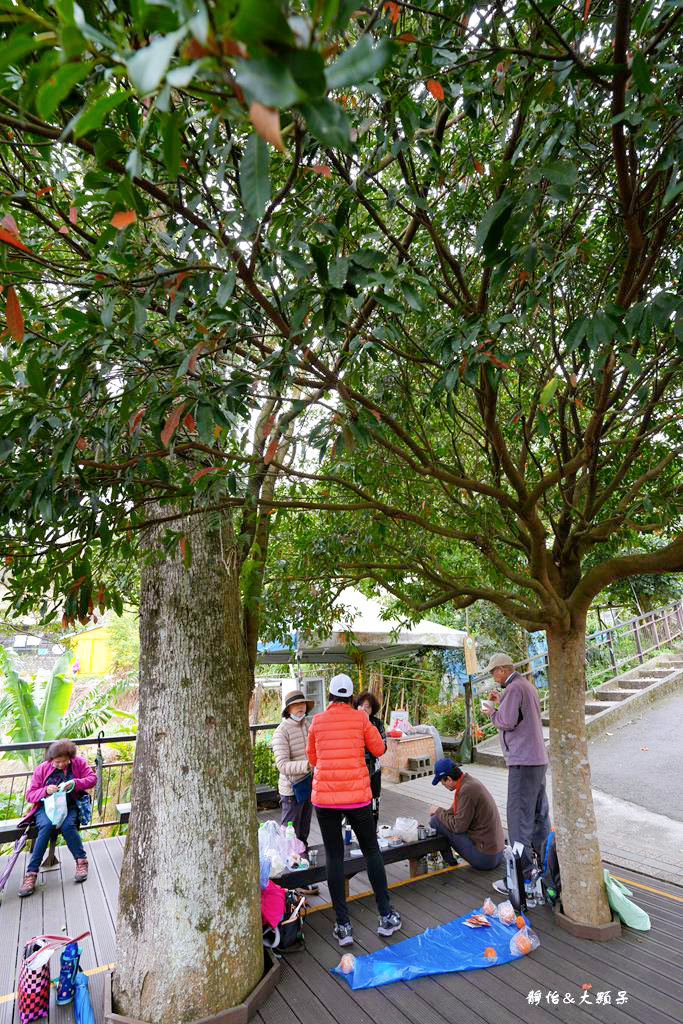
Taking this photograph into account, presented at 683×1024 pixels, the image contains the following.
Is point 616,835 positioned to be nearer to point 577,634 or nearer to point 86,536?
point 577,634

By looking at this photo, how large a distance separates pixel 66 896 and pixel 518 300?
228 inches

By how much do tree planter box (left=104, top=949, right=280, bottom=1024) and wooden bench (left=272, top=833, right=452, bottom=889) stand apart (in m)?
0.68

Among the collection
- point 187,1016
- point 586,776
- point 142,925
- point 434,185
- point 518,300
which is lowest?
point 187,1016

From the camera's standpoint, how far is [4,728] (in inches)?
405

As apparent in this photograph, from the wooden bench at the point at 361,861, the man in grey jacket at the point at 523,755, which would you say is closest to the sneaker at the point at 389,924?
the wooden bench at the point at 361,861

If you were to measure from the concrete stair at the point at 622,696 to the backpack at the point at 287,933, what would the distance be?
624cm

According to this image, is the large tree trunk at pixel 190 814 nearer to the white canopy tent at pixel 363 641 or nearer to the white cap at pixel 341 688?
the white cap at pixel 341 688

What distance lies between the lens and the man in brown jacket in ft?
15.9

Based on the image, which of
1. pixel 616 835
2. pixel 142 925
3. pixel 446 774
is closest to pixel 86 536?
pixel 142 925

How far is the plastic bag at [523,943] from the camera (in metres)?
3.63

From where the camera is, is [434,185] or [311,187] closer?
[311,187]

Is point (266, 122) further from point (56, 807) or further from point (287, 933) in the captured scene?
point (56, 807)

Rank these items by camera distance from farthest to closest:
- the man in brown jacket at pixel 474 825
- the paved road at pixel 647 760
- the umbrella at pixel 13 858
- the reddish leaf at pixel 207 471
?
the paved road at pixel 647 760 < the man in brown jacket at pixel 474 825 < the umbrella at pixel 13 858 < the reddish leaf at pixel 207 471

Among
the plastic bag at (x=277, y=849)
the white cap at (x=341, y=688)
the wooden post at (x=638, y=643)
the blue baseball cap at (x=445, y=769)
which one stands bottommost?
the plastic bag at (x=277, y=849)
